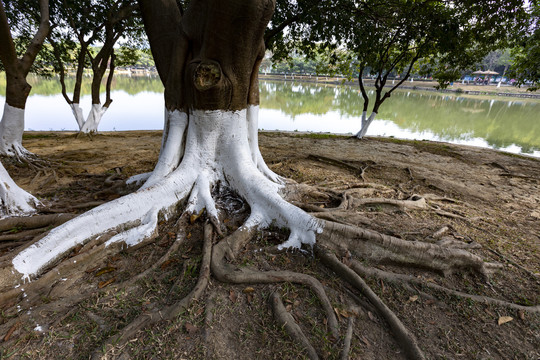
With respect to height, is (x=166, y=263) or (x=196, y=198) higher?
(x=196, y=198)

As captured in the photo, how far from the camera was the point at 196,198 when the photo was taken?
282 centimetres

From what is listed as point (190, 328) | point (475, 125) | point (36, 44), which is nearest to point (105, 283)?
point (190, 328)

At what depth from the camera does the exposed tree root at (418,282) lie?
6.40ft

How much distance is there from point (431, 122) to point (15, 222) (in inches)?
713

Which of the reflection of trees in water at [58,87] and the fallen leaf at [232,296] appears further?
the reflection of trees in water at [58,87]

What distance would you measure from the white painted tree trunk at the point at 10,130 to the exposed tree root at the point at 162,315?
15.9 feet

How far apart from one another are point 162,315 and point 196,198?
132cm

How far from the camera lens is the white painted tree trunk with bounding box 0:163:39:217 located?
2518mm

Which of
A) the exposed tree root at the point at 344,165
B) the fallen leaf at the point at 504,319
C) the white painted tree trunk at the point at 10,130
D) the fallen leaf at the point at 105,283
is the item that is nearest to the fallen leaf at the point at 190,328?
the fallen leaf at the point at 105,283

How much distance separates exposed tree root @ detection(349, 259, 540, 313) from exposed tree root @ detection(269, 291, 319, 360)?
28.4 inches

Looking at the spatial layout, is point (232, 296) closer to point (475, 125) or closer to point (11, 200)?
point (11, 200)

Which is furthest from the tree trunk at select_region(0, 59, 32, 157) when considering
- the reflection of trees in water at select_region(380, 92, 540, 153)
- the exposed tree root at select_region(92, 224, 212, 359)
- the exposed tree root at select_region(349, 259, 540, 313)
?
the reflection of trees in water at select_region(380, 92, 540, 153)

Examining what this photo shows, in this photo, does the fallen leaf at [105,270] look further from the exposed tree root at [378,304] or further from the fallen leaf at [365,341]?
the fallen leaf at [365,341]

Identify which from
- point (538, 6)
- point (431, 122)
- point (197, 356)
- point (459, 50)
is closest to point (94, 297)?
point (197, 356)
